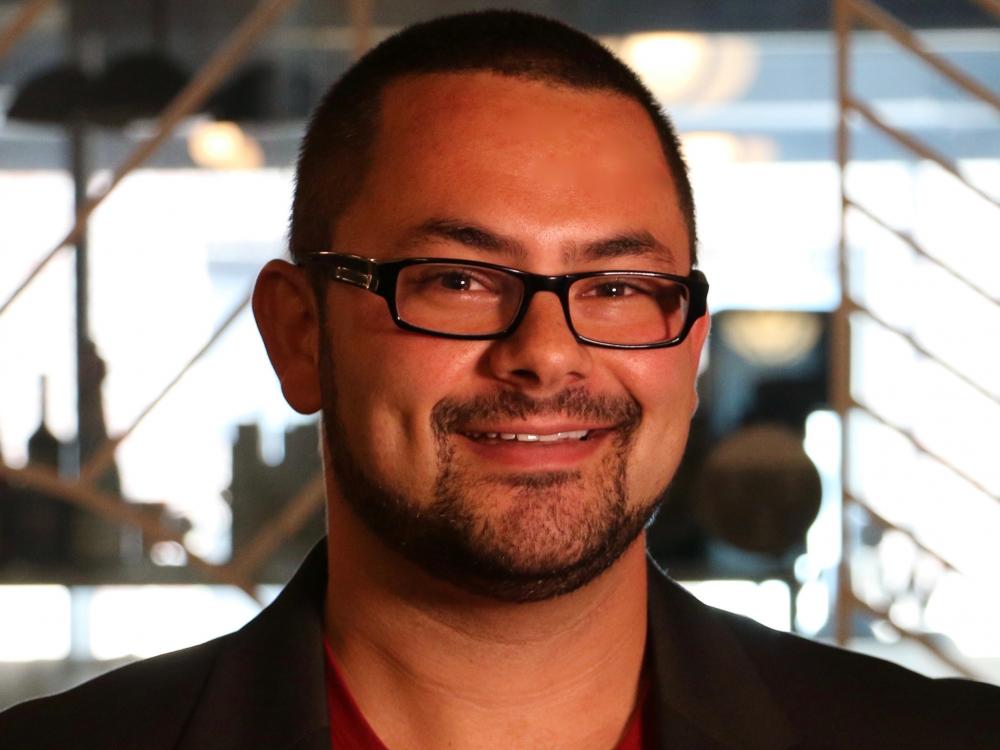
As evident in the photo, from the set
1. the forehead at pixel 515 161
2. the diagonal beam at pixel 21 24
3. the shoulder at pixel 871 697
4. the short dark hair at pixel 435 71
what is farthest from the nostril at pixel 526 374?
the diagonal beam at pixel 21 24

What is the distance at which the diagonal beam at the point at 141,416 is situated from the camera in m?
1.93

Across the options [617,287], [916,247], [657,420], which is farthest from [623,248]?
[916,247]

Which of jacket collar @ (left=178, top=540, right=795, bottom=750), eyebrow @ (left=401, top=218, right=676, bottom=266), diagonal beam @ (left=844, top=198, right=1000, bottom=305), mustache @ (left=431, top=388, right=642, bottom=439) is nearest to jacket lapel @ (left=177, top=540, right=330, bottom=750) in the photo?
jacket collar @ (left=178, top=540, right=795, bottom=750)

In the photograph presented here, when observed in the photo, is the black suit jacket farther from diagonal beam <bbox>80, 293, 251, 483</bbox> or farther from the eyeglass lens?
diagonal beam <bbox>80, 293, 251, 483</bbox>

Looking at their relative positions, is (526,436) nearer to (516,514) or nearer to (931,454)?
(516,514)

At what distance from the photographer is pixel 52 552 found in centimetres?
211

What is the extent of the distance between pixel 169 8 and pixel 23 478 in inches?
26.4

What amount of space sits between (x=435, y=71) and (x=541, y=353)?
294 mm

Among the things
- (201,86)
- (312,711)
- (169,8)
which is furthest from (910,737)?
(169,8)

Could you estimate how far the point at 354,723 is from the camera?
4.02 ft

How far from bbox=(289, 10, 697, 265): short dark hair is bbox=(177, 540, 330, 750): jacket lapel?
1.04 feet

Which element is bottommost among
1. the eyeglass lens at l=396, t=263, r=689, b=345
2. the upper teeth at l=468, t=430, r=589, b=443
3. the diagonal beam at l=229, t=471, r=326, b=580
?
the diagonal beam at l=229, t=471, r=326, b=580

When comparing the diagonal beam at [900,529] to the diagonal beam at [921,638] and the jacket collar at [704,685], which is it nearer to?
the diagonal beam at [921,638]

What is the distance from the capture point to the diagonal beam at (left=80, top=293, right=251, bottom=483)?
193cm
